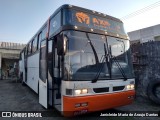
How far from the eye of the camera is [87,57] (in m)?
4.71

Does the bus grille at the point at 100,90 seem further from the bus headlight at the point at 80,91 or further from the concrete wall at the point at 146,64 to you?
the concrete wall at the point at 146,64

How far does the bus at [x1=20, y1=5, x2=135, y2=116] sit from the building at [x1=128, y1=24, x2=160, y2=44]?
1540 centimetres

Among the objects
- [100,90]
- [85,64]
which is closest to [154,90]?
[100,90]

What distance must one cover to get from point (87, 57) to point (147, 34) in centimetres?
1796

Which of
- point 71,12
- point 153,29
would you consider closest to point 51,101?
point 71,12

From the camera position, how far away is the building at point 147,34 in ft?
63.7

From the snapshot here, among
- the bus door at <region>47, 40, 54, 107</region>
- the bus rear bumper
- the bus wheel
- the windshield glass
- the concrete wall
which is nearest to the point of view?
the bus rear bumper

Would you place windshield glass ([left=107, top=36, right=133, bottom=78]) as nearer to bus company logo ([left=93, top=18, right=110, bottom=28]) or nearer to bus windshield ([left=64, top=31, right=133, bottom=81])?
bus windshield ([left=64, top=31, right=133, bottom=81])

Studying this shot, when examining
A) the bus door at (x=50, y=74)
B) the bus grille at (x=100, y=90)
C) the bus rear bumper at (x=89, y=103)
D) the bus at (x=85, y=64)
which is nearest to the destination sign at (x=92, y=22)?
the bus at (x=85, y=64)

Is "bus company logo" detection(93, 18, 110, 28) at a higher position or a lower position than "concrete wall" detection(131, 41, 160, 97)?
higher

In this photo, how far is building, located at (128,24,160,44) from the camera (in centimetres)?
1942

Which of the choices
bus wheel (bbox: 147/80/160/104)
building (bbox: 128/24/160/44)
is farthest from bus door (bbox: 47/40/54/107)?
building (bbox: 128/24/160/44)

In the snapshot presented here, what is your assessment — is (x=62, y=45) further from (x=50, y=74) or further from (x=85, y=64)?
(x=50, y=74)

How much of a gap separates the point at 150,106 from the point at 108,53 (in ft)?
11.4
